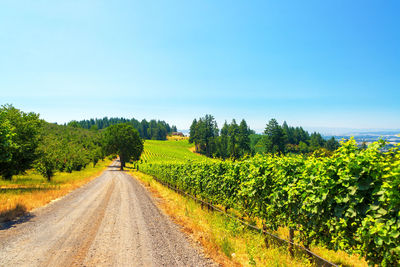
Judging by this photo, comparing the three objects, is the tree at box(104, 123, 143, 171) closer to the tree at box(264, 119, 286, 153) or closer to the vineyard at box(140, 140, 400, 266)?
the tree at box(264, 119, 286, 153)

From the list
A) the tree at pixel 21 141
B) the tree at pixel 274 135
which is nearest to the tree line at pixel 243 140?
the tree at pixel 274 135

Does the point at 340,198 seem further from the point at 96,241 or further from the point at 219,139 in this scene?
the point at 219,139

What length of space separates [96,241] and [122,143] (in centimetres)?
6787

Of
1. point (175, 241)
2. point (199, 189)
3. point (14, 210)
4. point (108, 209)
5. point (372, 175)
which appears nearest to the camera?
point (372, 175)

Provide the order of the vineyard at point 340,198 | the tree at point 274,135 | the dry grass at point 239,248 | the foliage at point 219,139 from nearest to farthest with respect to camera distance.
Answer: the vineyard at point 340,198
the dry grass at point 239,248
the tree at point 274,135
the foliage at point 219,139

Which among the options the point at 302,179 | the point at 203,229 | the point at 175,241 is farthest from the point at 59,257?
the point at 302,179

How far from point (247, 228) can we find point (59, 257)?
7198 mm

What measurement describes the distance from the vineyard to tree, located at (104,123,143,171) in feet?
230

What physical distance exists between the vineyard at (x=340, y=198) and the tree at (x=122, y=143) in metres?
70.2

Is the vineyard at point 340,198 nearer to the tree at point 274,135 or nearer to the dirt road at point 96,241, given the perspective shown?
the dirt road at point 96,241

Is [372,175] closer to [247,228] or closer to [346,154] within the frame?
[346,154]

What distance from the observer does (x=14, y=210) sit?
1177cm

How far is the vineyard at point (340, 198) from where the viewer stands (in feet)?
12.7

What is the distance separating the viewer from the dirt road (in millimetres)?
6406
